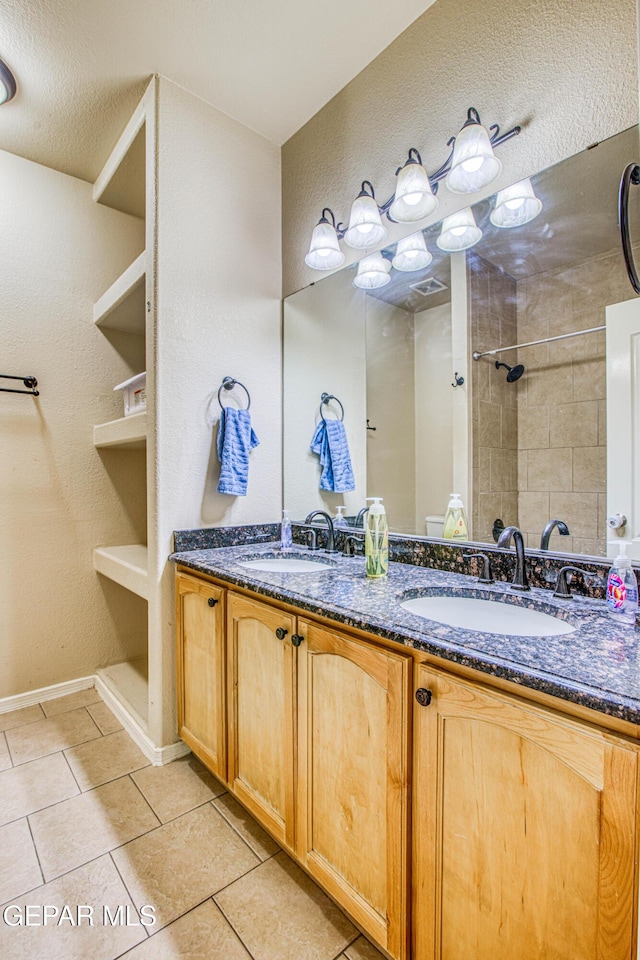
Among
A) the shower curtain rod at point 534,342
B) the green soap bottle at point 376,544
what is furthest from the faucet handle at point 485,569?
the shower curtain rod at point 534,342

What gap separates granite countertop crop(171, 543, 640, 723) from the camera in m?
0.70

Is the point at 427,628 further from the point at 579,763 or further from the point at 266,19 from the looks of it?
the point at 266,19

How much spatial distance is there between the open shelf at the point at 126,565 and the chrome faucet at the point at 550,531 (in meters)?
1.52

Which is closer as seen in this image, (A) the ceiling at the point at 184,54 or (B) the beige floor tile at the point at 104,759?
(A) the ceiling at the point at 184,54

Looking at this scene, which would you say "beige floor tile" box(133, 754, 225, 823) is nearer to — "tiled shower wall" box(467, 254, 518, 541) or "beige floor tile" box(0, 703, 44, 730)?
"beige floor tile" box(0, 703, 44, 730)

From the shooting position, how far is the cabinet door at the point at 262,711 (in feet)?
4.08

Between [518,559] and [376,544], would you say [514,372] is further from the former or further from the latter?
[376,544]

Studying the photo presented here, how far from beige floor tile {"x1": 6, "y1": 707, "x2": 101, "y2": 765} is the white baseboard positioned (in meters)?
0.13

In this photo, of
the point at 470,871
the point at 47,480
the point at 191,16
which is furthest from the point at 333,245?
the point at 470,871

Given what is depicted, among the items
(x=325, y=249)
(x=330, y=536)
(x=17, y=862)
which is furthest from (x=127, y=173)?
(x=17, y=862)

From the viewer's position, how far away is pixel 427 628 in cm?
93

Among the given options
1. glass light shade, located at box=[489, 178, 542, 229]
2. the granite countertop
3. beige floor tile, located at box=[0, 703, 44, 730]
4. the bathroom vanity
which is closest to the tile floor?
the bathroom vanity

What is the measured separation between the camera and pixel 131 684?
2379mm

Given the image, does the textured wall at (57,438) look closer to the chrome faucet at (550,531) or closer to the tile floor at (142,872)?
the tile floor at (142,872)
